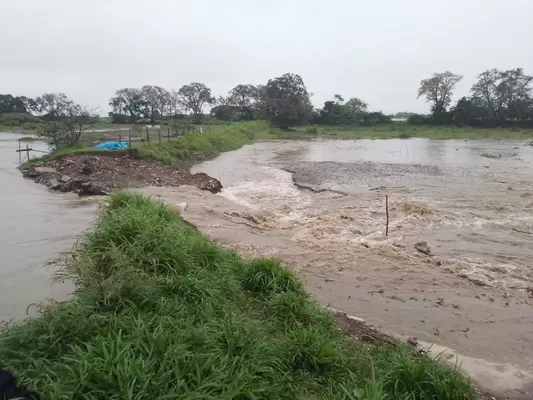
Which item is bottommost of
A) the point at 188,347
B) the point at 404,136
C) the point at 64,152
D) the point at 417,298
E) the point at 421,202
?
the point at 417,298

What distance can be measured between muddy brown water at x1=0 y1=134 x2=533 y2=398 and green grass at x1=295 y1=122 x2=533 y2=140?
128 feet

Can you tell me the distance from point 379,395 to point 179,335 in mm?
1610

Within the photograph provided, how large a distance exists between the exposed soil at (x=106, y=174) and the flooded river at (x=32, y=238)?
2.60 feet

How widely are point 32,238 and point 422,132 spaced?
5976 cm

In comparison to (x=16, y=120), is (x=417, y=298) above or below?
below

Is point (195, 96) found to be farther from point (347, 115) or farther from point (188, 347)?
point (188, 347)

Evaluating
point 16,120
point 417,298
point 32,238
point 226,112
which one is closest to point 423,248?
point 417,298

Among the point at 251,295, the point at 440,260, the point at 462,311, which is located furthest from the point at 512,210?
the point at 251,295

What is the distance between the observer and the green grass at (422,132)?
170 ft

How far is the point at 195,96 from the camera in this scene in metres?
84.1

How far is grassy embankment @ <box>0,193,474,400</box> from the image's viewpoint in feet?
8.46

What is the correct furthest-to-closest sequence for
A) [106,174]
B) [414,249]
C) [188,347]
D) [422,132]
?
[422,132], [106,174], [414,249], [188,347]

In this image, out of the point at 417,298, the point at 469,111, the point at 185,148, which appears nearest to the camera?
the point at 417,298

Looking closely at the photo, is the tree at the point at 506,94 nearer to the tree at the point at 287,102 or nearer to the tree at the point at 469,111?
the tree at the point at 469,111
